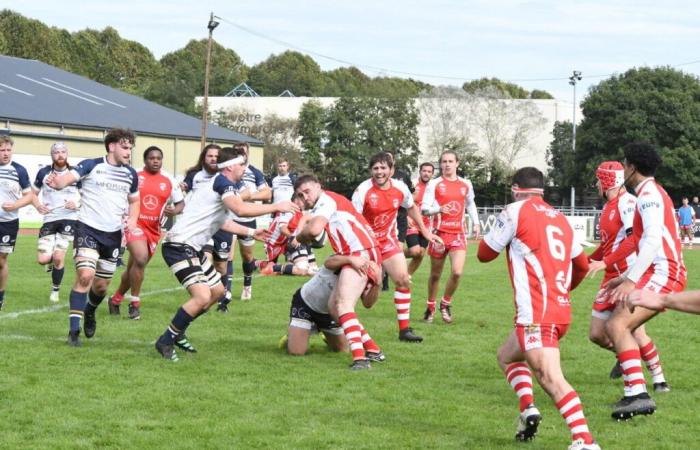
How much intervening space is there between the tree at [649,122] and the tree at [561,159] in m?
1.12

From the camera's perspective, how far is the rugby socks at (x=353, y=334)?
9.77 metres

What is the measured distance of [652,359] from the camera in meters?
8.70

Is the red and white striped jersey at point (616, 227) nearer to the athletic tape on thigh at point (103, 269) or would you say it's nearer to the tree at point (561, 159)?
the athletic tape on thigh at point (103, 269)

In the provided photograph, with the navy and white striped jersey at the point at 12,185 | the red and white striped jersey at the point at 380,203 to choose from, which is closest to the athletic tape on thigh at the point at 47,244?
the navy and white striped jersey at the point at 12,185

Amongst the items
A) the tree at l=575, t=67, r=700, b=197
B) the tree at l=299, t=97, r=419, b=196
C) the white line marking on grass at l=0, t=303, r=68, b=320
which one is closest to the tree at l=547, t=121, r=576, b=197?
the tree at l=575, t=67, r=700, b=197

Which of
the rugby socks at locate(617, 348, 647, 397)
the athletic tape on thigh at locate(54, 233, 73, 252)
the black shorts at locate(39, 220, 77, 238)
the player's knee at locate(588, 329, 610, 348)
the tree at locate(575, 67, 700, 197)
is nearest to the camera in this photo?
the rugby socks at locate(617, 348, 647, 397)

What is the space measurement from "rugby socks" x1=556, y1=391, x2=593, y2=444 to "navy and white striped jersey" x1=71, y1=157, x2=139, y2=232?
6.00 metres

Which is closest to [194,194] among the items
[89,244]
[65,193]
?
[89,244]

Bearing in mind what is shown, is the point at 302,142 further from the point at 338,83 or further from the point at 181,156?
the point at 338,83

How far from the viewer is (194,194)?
1041cm

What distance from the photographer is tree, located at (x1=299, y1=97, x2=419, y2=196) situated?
7300 cm

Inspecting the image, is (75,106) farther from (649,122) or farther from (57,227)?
(57,227)

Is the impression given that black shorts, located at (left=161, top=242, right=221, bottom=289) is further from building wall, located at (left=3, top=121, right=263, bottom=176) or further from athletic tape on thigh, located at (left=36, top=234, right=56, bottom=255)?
building wall, located at (left=3, top=121, right=263, bottom=176)

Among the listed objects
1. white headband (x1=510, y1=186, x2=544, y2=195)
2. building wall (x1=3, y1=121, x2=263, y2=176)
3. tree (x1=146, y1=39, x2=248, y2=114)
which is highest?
tree (x1=146, y1=39, x2=248, y2=114)
